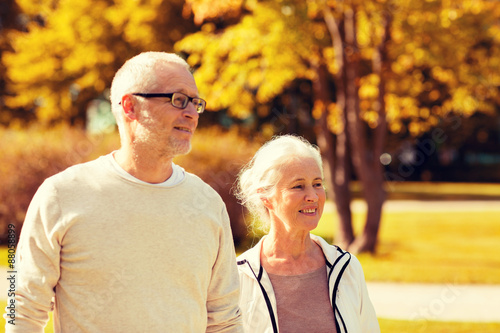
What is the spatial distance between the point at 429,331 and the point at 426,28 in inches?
221

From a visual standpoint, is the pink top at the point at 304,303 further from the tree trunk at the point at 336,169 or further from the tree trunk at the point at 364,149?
the tree trunk at the point at 336,169

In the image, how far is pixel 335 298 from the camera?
9.94ft

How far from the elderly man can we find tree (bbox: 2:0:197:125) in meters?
18.2

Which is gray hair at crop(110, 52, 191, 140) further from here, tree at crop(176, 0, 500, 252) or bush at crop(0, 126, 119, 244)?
bush at crop(0, 126, 119, 244)

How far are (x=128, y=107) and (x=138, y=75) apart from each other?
0.12 m

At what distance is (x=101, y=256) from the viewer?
223 cm

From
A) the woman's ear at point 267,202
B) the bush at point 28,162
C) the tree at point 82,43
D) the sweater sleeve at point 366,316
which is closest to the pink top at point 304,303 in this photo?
the sweater sleeve at point 366,316

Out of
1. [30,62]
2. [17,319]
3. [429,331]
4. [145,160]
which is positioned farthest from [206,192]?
[30,62]

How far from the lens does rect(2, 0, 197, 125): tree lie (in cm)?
2105

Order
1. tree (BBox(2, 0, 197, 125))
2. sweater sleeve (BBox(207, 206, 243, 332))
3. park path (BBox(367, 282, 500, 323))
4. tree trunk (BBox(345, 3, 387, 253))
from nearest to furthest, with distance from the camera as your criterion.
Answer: sweater sleeve (BBox(207, 206, 243, 332))
park path (BBox(367, 282, 500, 323))
tree trunk (BBox(345, 3, 387, 253))
tree (BBox(2, 0, 197, 125))

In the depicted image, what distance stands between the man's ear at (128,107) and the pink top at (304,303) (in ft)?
3.79

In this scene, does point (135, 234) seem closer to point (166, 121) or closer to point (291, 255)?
point (166, 121)

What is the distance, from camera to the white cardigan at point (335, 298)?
2.99 m

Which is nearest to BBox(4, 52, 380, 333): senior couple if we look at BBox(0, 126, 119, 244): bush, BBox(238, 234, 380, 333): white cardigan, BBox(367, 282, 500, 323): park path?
BBox(238, 234, 380, 333): white cardigan
